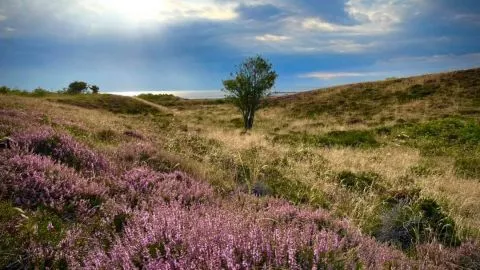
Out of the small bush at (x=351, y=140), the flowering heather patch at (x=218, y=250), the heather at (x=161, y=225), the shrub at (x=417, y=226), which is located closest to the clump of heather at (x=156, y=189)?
the heather at (x=161, y=225)

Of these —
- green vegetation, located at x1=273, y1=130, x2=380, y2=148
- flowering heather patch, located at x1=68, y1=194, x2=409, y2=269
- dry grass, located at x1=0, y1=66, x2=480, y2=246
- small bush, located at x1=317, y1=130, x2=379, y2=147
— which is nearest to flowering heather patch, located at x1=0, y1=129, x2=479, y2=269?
flowering heather patch, located at x1=68, y1=194, x2=409, y2=269

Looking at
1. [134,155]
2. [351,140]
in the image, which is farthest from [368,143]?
[134,155]

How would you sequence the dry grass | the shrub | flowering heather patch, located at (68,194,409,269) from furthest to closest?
the dry grass → the shrub → flowering heather patch, located at (68,194,409,269)

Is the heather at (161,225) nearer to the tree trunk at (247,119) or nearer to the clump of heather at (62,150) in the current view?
the clump of heather at (62,150)

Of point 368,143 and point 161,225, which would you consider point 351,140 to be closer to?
point 368,143

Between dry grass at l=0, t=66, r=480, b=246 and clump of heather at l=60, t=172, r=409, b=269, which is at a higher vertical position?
clump of heather at l=60, t=172, r=409, b=269

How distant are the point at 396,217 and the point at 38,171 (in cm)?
541

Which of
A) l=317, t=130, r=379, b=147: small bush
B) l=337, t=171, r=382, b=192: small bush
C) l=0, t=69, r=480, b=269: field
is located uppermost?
l=0, t=69, r=480, b=269: field

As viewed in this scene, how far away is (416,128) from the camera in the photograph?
88.1ft

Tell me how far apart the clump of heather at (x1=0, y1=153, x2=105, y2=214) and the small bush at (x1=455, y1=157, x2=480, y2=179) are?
12511 mm

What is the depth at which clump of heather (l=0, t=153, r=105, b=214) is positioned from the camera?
4.67 m

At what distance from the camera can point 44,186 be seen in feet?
16.1

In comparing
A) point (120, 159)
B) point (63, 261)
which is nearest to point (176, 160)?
point (120, 159)

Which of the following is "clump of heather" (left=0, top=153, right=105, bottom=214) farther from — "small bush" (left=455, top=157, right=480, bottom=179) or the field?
"small bush" (left=455, top=157, right=480, bottom=179)
